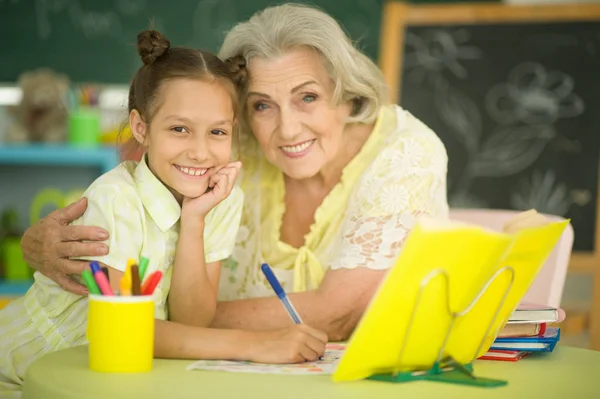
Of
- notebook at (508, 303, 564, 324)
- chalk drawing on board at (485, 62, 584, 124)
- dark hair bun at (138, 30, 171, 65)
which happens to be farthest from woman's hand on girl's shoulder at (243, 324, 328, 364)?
chalk drawing on board at (485, 62, 584, 124)

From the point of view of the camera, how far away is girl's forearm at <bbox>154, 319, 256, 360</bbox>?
1.31 m

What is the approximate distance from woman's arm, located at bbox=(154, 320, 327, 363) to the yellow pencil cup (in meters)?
0.12

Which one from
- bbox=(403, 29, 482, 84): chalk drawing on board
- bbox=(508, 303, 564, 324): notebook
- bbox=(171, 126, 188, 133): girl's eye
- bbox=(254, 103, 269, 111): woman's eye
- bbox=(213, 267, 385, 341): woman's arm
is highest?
bbox=(403, 29, 482, 84): chalk drawing on board

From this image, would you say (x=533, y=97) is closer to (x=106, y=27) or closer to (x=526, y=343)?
(x=106, y=27)

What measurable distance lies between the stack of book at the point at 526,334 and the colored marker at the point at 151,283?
498 mm

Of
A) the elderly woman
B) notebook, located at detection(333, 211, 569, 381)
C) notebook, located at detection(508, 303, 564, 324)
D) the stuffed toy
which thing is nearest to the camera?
notebook, located at detection(333, 211, 569, 381)

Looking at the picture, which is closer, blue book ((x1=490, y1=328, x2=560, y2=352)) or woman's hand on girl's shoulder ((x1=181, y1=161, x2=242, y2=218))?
blue book ((x1=490, y1=328, x2=560, y2=352))

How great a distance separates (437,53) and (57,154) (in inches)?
69.1

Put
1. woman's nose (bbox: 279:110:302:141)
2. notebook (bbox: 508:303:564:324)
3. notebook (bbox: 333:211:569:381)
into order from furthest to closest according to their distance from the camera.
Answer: woman's nose (bbox: 279:110:302:141)
notebook (bbox: 508:303:564:324)
notebook (bbox: 333:211:569:381)

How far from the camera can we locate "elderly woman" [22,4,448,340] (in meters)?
1.74

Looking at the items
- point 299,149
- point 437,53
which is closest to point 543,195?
point 437,53

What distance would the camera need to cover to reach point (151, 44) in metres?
1.64

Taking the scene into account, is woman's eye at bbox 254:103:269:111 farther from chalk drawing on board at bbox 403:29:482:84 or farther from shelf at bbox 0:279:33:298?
shelf at bbox 0:279:33:298

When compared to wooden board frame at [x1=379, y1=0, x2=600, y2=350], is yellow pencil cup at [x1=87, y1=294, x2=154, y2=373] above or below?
below
